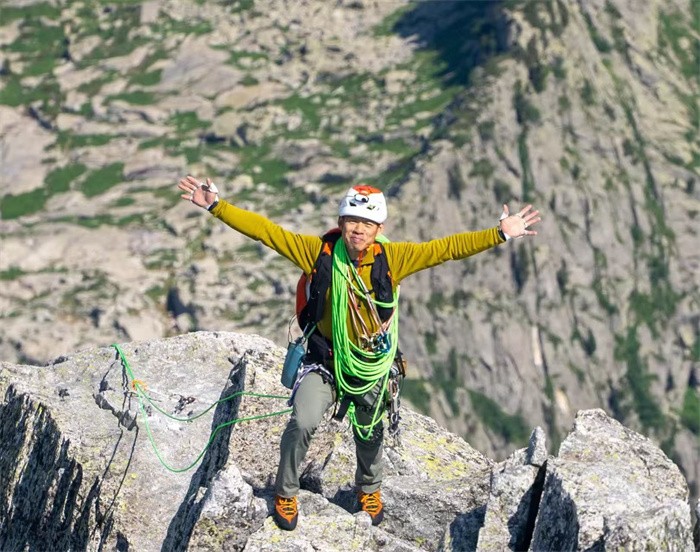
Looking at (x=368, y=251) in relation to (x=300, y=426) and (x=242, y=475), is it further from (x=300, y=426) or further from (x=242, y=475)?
(x=242, y=475)

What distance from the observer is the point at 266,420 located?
2667 cm

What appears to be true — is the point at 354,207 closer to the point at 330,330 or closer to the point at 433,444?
the point at 330,330

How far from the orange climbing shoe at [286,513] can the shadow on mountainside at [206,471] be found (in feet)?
4.66

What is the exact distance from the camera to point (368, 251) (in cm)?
2403

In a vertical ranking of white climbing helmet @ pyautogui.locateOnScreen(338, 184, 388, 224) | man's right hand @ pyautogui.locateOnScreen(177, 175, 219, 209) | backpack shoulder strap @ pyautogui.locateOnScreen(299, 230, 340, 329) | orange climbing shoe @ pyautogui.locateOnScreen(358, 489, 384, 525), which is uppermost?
white climbing helmet @ pyautogui.locateOnScreen(338, 184, 388, 224)

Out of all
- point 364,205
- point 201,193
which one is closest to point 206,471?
point 201,193

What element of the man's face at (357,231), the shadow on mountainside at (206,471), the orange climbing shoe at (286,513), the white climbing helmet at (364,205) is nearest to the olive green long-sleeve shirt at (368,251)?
the man's face at (357,231)

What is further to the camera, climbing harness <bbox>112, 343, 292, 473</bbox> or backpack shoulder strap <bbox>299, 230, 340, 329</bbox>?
climbing harness <bbox>112, 343, 292, 473</bbox>

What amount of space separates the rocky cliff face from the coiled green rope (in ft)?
6.87

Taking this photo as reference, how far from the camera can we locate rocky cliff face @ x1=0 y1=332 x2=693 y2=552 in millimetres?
22531

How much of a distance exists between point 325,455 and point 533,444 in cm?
472

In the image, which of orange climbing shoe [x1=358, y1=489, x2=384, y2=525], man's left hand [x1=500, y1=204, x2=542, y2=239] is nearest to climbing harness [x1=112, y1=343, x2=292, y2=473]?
orange climbing shoe [x1=358, y1=489, x2=384, y2=525]

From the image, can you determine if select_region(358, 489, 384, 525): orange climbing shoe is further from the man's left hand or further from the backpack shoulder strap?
Result: the man's left hand

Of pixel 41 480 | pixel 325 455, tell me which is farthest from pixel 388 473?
pixel 41 480
